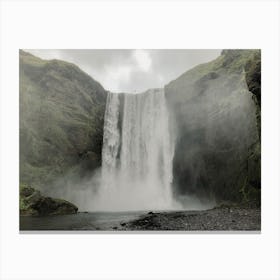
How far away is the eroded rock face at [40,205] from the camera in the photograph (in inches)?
367

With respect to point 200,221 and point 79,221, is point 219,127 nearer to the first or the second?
point 200,221

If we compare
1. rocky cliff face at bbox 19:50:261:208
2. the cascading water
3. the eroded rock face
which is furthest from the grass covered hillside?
the cascading water

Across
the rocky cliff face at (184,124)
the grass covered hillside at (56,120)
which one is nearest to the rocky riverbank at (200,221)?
the rocky cliff face at (184,124)

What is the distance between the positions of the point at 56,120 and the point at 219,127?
4.69 m

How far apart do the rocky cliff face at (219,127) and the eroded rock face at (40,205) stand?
10.9 feet

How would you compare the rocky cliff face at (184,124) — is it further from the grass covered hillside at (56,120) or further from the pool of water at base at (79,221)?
the pool of water at base at (79,221)

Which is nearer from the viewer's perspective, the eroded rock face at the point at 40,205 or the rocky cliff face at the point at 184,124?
the eroded rock face at the point at 40,205

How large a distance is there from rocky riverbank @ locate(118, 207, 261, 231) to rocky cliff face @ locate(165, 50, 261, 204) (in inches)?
20.5

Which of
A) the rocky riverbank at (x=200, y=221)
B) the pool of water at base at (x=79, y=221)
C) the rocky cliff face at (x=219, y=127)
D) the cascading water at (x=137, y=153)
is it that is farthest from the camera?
the cascading water at (x=137, y=153)

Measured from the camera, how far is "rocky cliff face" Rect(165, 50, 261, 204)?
9703mm

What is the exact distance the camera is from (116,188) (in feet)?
35.6

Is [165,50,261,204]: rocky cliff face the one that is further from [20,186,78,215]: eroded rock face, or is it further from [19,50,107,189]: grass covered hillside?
[20,186,78,215]: eroded rock face
